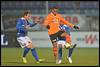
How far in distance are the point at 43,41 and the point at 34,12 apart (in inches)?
241

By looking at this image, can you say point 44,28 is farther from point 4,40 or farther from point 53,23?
point 53,23

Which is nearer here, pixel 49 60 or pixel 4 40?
pixel 49 60

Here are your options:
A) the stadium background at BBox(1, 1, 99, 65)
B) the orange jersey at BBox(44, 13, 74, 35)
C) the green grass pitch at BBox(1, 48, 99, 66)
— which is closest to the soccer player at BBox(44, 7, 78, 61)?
the orange jersey at BBox(44, 13, 74, 35)

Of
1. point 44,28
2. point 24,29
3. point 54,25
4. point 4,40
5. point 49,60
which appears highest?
point 54,25

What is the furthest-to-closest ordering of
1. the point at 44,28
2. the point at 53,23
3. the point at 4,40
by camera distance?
1. the point at 44,28
2. the point at 4,40
3. the point at 53,23

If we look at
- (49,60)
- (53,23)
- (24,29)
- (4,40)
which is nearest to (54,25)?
(53,23)

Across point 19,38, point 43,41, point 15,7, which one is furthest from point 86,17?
point 19,38

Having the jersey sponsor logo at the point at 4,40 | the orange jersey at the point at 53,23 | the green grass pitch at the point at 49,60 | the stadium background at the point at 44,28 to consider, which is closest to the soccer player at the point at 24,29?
the green grass pitch at the point at 49,60

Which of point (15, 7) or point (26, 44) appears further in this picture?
point (15, 7)

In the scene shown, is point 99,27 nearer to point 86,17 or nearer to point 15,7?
point 86,17

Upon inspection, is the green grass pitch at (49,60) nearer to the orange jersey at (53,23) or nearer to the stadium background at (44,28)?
the orange jersey at (53,23)

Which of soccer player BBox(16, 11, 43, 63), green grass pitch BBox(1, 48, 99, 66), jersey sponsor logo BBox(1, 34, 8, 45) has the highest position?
soccer player BBox(16, 11, 43, 63)

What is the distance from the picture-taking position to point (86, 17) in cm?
3431

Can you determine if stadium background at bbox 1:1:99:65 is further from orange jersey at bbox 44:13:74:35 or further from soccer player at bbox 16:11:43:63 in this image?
orange jersey at bbox 44:13:74:35
